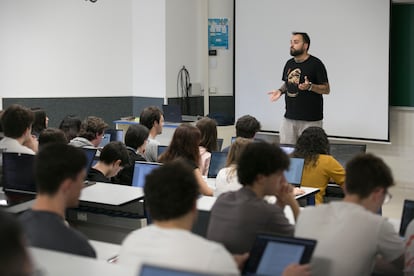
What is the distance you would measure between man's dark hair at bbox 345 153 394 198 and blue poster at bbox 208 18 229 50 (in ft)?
22.6

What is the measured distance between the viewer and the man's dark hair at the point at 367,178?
2.62 m

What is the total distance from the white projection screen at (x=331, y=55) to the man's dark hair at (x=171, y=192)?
5901mm

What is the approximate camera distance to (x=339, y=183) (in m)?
4.84

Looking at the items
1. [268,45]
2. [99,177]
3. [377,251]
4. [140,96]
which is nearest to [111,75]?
[140,96]

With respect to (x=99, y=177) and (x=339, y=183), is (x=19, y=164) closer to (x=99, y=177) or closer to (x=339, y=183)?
(x=99, y=177)

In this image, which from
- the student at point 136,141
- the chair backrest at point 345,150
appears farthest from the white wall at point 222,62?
the student at point 136,141

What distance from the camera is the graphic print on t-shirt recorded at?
22.6ft

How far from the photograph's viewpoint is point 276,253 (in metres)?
2.32

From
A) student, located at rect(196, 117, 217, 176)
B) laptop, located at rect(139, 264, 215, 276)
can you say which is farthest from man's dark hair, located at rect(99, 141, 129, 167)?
laptop, located at rect(139, 264, 215, 276)

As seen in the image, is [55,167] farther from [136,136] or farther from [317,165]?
[136,136]

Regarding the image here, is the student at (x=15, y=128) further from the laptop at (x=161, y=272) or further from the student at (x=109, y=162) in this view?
the laptop at (x=161, y=272)

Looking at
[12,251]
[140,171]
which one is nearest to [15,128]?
Answer: [140,171]

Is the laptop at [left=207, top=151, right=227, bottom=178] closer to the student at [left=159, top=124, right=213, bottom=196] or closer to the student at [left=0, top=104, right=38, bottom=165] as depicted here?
the student at [left=159, top=124, right=213, bottom=196]

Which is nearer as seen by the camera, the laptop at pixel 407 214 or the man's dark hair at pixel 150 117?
the laptop at pixel 407 214
